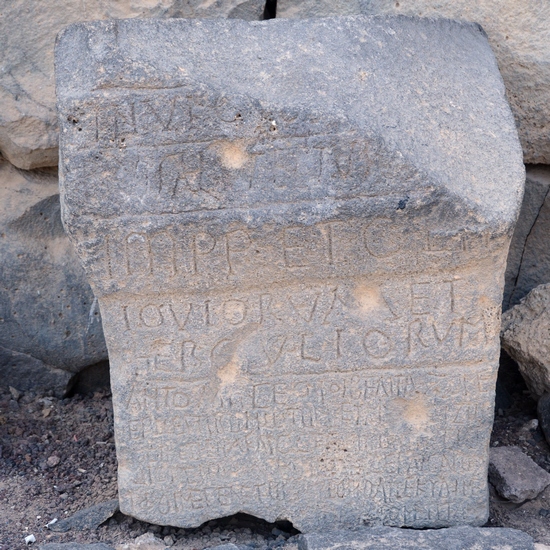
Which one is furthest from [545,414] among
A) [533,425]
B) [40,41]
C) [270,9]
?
[40,41]

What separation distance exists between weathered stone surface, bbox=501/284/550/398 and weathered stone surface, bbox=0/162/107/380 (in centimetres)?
147

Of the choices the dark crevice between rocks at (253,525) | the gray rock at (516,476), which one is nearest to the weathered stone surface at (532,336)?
the gray rock at (516,476)

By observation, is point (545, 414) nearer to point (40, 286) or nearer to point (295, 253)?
point (295, 253)

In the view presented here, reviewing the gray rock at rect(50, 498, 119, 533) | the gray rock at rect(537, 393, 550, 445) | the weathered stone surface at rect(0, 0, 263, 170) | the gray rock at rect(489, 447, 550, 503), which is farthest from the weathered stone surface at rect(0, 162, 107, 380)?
the gray rock at rect(537, 393, 550, 445)

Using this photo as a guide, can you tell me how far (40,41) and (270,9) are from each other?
2.55ft

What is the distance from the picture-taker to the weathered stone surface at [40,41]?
9.14 feet

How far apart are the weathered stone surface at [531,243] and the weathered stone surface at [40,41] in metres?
1.15

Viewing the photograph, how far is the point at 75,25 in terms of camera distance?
2232mm

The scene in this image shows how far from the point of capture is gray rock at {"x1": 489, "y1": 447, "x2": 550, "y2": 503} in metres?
2.71

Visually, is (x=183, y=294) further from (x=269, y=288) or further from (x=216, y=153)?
(x=216, y=153)

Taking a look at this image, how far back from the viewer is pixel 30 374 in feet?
10.8

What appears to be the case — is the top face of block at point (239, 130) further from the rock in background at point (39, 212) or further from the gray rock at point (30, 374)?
the gray rock at point (30, 374)

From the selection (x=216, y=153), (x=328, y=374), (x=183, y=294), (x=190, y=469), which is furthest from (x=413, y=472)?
(x=216, y=153)

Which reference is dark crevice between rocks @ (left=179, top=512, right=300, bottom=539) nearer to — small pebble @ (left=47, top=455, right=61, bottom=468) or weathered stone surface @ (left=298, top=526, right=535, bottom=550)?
weathered stone surface @ (left=298, top=526, right=535, bottom=550)
